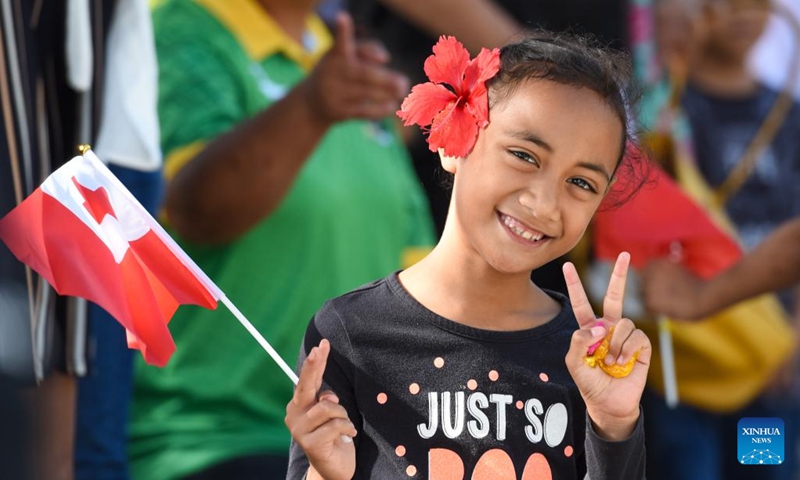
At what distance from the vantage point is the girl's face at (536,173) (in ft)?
7.16

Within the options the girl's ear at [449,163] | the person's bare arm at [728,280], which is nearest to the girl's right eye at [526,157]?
the girl's ear at [449,163]

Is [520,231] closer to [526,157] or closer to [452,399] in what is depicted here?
[526,157]

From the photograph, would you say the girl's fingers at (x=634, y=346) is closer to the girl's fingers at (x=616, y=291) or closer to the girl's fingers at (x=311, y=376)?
the girl's fingers at (x=616, y=291)

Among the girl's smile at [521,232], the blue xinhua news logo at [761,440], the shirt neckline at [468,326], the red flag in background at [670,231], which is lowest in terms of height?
the blue xinhua news logo at [761,440]

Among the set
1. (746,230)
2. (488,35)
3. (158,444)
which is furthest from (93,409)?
(746,230)

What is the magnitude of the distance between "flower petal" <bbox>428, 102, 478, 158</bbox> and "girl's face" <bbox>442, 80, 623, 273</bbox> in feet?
0.05

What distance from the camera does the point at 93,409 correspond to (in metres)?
3.04

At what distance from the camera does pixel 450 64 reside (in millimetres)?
2297

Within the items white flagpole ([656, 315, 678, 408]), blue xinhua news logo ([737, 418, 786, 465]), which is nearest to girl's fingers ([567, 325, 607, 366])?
blue xinhua news logo ([737, 418, 786, 465])

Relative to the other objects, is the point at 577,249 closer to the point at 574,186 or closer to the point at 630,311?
the point at 630,311

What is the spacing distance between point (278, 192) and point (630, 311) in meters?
1.19

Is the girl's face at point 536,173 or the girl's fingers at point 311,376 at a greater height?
the girl's face at point 536,173

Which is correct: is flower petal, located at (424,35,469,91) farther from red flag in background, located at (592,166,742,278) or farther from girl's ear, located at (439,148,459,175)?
red flag in background, located at (592,166,742,278)

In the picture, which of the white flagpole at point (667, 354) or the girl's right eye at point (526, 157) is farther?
the white flagpole at point (667, 354)
